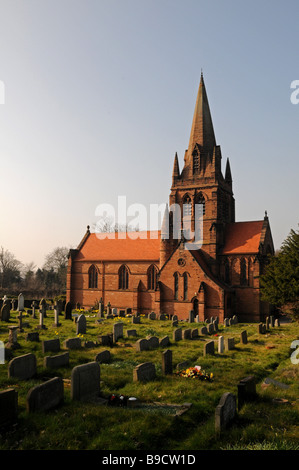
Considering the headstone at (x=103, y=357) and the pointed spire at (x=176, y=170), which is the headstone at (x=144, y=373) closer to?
the headstone at (x=103, y=357)

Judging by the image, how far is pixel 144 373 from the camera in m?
11.7

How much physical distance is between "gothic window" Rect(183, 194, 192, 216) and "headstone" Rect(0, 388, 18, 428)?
31.7 metres

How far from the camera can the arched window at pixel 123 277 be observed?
40159 mm

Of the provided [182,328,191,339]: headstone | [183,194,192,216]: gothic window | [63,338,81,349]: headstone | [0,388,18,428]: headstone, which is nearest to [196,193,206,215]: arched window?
[183,194,192,216]: gothic window

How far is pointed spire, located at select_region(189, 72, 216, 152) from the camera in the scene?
3841cm

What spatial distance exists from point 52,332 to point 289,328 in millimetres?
17696

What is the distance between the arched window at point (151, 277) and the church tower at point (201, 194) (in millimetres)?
2544

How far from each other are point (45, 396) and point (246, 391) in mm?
5268

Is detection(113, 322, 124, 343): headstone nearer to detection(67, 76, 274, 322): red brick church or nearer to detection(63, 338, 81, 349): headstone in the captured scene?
detection(63, 338, 81, 349): headstone

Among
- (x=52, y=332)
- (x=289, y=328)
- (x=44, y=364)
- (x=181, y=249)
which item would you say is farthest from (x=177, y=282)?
(x=44, y=364)

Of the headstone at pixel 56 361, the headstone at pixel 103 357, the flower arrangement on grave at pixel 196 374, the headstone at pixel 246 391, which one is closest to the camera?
the headstone at pixel 246 391

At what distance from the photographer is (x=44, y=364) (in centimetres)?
1259

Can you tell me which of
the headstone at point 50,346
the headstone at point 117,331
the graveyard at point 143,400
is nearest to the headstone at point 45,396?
the graveyard at point 143,400

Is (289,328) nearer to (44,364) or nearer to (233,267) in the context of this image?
(233,267)
